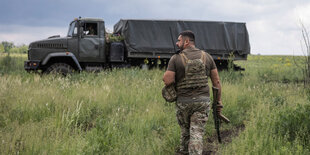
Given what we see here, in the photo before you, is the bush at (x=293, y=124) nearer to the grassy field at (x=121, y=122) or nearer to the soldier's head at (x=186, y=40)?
the grassy field at (x=121, y=122)

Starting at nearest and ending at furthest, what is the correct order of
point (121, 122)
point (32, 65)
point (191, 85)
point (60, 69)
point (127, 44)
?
point (191, 85)
point (121, 122)
point (60, 69)
point (32, 65)
point (127, 44)

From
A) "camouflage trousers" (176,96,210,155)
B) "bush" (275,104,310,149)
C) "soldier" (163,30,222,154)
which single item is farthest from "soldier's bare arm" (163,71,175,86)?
"bush" (275,104,310,149)

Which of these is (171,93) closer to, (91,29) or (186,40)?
(186,40)

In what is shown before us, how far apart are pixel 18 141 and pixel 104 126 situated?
1248 millimetres

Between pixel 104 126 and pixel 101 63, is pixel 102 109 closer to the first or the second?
pixel 104 126

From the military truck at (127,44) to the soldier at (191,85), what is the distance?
807 cm

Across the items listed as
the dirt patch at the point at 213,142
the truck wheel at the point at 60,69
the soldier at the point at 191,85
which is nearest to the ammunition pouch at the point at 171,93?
the soldier at the point at 191,85

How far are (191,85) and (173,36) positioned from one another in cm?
960

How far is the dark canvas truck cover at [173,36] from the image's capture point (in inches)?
507

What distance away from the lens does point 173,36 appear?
1314 cm

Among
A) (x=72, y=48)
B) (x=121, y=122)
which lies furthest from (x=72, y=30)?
(x=121, y=122)

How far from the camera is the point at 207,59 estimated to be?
3.94 meters

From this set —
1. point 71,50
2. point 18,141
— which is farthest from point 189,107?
point 71,50

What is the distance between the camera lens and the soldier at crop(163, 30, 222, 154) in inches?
148
